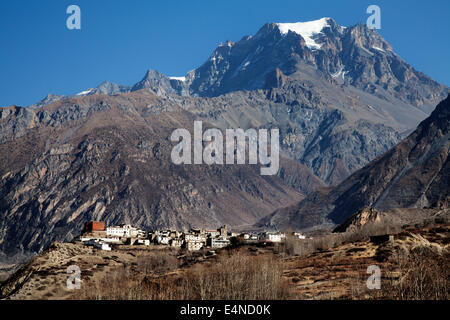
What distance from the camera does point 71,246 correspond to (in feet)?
577

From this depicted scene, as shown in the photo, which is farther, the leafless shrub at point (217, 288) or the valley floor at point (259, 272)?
the valley floor at point (259, 272)

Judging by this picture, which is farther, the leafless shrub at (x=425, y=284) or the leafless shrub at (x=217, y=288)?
the leafless shrub at (x=217, y=288)

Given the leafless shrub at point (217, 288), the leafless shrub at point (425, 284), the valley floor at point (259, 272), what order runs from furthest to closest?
the valley floor at point (259, 272)
the leafless shrub at point (217, 288)
the leafless shrub at point (425, 284)

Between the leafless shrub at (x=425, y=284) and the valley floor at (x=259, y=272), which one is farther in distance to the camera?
the valley floor at (x=259, y=272)

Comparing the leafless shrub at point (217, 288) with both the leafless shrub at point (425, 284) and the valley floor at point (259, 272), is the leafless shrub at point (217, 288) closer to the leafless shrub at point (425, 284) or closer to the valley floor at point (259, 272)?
the valley floor at point (259, 272)

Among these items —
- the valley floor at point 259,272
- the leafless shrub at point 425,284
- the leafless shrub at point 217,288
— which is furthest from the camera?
the valley floor at point 259,272

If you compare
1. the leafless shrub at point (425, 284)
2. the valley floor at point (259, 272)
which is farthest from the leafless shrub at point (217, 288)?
the leafless shrub at point (425, 284)

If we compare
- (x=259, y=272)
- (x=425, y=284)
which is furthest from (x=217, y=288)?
(x=425, y=284)

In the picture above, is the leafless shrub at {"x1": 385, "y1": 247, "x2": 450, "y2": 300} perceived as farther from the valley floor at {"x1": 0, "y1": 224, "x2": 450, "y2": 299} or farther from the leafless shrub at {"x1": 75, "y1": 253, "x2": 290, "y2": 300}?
the leafless shrub at {"x1": 75, "y1": 253, "x2": 290, "y2": 300}

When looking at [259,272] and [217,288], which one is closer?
[217,288]

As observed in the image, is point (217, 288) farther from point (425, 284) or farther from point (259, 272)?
point (425, 284)
